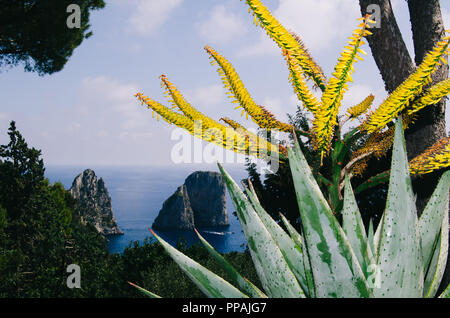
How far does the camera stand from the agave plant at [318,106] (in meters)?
1.92

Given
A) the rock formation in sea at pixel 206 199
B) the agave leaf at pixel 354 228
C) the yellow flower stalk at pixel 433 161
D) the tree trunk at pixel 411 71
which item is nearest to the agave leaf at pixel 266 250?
the agave leaf at pixel 354 228

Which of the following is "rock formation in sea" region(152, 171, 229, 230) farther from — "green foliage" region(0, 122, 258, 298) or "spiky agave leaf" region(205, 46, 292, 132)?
"spiky agave leaf" region(205, 46, 292, 132)

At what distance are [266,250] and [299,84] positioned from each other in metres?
1.07

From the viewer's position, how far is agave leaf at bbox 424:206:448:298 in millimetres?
1669

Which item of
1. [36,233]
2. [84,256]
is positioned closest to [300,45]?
[84,256]

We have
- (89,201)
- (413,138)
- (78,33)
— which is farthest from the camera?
(89,201)

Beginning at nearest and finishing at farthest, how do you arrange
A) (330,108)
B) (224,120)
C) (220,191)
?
1. (330,108)
2. (224,120)
3. (220,191)

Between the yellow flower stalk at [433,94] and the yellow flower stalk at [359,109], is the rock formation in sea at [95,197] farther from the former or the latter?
the yellow flower stalk at [433,94]

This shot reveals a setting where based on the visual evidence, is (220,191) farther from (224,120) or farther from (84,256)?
(224,120)

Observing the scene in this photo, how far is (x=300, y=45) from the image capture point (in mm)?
2246

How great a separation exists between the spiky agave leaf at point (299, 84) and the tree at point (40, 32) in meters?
13.2

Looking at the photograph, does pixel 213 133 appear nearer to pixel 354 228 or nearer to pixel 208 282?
pixel 208 282

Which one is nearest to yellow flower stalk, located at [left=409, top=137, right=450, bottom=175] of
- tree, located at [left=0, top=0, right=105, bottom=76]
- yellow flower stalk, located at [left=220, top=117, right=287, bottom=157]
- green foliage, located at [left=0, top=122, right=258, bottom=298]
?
yellow flower stalk, located at [left=220, top=117, right=287, bottom=157]
